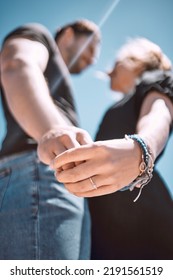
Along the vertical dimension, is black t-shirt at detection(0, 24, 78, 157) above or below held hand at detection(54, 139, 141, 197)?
below

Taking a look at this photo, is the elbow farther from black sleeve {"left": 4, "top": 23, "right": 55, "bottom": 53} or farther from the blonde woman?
the blonde woman

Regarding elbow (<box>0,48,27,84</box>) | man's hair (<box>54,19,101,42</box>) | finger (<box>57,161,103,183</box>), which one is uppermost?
finger (<box>57,161,103,183</box>)

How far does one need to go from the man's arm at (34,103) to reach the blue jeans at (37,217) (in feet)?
0.24

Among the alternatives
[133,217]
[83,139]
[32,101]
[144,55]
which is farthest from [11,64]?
[144,55]

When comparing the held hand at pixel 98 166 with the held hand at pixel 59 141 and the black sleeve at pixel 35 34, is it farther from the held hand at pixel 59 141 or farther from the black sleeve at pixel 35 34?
the black sleeve at pixel 35 34

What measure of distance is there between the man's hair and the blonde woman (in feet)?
0.83

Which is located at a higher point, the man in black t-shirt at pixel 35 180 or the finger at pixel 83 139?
the finger at pixel 83 139

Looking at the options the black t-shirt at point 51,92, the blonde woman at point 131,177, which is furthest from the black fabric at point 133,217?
the black t-shirt at point 51,92

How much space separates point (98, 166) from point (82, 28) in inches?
29.7

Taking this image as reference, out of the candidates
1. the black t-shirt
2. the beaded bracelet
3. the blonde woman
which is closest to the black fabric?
the blonde woman

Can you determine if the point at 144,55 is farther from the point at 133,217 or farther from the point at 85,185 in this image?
the point at 85,185

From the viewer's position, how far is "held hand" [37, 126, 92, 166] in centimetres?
49

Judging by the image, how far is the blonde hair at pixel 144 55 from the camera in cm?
100
